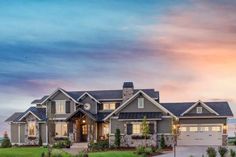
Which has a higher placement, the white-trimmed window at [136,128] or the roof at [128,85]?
the roof at [128,85]

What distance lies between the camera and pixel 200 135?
180ft

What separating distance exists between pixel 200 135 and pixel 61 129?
1644 centimetres

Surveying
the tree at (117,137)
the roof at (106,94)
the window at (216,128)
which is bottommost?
the tree at (117,137)

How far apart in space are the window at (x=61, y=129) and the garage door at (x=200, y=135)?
44.5 ft

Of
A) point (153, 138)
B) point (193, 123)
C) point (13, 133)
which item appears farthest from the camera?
point (13, 133)

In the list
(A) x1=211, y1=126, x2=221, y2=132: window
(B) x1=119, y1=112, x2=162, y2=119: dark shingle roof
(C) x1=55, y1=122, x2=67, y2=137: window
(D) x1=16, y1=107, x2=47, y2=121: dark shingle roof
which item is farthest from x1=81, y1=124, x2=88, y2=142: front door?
(A) x1=211, y1=126, x2=221, y2=132: window

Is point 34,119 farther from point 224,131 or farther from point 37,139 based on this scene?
point 224,131

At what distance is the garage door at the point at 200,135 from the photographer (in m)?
54.3

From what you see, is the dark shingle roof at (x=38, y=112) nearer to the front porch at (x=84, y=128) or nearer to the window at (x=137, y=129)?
the front porch at (x=84, y=128)

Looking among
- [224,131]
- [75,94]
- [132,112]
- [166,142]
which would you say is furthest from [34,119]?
[224,131]

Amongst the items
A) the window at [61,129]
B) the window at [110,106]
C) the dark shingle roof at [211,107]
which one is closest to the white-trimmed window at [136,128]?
the dark shingle roof at [211,107]

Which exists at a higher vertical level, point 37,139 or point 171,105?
point 171,105

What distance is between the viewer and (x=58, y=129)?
186 ft

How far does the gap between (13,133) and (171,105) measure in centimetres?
2013
